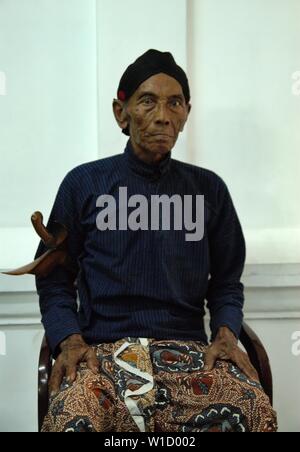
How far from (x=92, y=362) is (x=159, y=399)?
7.8 inches

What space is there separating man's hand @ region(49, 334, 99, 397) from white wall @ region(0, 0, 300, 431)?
569 millimetres

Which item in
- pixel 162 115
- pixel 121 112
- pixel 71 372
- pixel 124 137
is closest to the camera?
pixel 71 372

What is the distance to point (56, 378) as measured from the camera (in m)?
1.68

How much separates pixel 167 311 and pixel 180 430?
0.33m

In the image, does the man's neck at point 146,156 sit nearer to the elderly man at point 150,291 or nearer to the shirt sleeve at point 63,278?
the elderly man at point 150,291

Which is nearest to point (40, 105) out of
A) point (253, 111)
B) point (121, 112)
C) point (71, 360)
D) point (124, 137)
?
point (124, 137)

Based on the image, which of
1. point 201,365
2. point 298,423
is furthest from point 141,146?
point 298,423

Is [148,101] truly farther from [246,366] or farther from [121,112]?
[246,366]

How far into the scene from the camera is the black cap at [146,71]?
181 centimetres

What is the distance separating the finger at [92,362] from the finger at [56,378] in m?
0.07

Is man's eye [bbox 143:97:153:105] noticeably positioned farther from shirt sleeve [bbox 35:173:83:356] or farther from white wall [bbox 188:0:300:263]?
white wall [bbox 188:0:300:263]

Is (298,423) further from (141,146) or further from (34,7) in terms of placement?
(34,7)

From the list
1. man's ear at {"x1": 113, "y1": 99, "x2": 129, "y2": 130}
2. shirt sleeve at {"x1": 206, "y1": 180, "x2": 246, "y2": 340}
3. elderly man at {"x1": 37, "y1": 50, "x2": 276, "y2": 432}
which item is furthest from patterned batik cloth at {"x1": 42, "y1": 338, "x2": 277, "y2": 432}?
man's ear at {"x1": 113, "y1": 99, "x2": 129, "y2": 130}

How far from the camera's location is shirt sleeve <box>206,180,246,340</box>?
193cm
